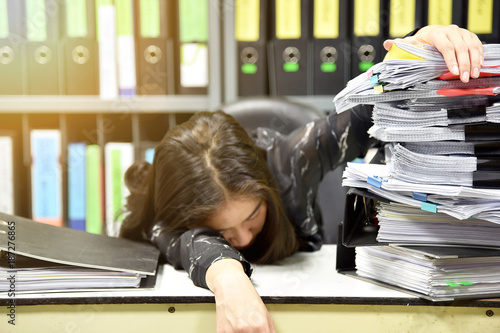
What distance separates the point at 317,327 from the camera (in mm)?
711

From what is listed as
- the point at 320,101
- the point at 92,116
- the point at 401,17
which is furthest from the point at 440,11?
the point at 92,116

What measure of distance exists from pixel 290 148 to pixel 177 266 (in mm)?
346

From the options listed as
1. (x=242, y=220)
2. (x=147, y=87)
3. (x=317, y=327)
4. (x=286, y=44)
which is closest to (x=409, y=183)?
(x=317, y=327)

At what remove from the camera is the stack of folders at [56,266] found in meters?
0.72

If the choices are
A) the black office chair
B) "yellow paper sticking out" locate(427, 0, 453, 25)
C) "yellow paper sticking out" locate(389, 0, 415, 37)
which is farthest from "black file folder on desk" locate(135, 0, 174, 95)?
"yellow paper sticking out" locate(427, 0, 453, 25)

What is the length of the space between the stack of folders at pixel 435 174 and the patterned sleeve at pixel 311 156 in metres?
0.25

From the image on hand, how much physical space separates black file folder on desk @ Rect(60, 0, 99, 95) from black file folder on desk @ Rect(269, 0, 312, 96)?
1.77 ft

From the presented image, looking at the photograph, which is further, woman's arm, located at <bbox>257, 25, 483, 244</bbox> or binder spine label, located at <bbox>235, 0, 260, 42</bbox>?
binder spine label, located at <bbox>235, 0, 260, 42</bbox>

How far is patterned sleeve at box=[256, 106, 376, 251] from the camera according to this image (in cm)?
99

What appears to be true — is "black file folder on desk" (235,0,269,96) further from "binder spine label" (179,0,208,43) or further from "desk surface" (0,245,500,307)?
"desk surface" (0,245,500,307)

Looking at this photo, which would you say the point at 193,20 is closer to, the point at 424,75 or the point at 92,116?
the point at 92,116

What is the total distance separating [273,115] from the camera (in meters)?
1.40

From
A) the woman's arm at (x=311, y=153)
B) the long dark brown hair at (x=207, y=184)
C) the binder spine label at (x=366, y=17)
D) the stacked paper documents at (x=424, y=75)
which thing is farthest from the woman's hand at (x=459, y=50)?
the binder spine label at (x=366, y=17)

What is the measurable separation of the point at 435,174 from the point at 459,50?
152mm
